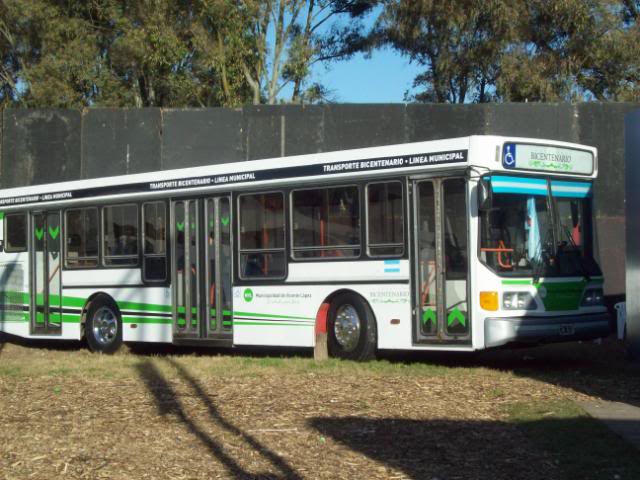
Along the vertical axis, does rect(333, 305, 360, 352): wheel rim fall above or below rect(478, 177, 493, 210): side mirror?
below

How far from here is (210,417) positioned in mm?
9695

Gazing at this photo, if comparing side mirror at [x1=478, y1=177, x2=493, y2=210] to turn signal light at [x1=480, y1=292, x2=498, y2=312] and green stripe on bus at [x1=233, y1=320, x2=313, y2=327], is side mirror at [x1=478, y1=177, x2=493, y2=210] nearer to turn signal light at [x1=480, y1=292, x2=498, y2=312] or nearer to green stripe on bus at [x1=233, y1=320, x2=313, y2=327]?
turn signal light at [x1=480, y1=292, x2=498, y2=312]

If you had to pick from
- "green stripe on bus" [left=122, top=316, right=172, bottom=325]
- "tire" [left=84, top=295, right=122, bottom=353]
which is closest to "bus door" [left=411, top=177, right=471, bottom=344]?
"green stripe on bus" [left=122, top=316, right=172, bottom=325]

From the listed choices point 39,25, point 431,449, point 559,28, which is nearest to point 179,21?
point 39,25

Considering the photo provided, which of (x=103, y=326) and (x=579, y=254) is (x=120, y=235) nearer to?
(x=103, y=326)

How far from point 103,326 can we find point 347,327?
5167 mm

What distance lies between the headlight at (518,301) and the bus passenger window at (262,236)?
349cm

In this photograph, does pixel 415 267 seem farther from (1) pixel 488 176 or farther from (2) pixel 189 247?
(2) pixel 189 247

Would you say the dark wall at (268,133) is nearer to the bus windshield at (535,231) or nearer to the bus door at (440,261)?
the bus windshield at (535,231)

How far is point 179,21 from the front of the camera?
35.0 metres

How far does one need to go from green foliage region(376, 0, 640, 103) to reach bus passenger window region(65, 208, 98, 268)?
19741mm

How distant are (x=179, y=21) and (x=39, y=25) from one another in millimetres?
8071

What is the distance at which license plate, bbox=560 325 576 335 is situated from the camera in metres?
13.1

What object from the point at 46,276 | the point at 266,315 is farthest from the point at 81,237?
the point at 266,315
